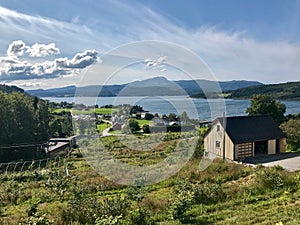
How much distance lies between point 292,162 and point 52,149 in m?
29.7

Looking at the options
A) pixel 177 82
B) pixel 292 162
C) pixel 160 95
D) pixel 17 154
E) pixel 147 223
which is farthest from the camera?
pixel 17 154

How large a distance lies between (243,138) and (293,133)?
209 inches

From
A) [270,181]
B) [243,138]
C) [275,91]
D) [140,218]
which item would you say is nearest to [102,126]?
[243,138]

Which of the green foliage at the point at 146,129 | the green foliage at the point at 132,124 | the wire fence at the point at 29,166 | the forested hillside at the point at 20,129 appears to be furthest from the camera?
the forested hillside at the point at 20,129

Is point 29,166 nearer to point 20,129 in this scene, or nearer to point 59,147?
point 20,129

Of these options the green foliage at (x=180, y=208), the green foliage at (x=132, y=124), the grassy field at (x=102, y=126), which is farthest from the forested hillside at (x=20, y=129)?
the green foliage at (x=180, y=208)

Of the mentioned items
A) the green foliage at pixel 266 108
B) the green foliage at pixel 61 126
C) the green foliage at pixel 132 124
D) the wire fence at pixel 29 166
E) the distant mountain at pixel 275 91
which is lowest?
the wire fence at pixel 29 166

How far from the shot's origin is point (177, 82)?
38.1 ft

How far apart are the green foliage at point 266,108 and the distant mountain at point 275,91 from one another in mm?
42031

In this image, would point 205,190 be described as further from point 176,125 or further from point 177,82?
point 176,125

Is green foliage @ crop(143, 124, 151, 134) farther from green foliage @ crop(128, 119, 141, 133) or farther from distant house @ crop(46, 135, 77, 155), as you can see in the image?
distant house @ crop(46, 135, 77, 155)

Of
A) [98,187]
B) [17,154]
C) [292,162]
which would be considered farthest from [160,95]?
[17,154]

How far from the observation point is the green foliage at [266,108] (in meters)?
30.9

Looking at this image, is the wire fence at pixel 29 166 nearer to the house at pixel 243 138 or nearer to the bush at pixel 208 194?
the house at pixel 243 138
